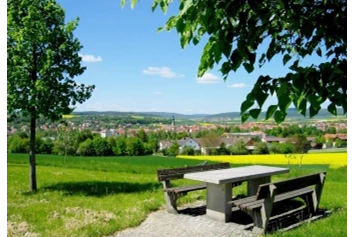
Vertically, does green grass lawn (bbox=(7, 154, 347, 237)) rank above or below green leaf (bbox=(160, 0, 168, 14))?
below

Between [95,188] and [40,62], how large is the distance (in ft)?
15.2

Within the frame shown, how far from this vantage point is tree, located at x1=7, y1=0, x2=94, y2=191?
12.0 meters

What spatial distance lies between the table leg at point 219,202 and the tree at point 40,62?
6143 millimetres

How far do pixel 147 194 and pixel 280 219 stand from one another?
4.53m

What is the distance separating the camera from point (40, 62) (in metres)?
12.5

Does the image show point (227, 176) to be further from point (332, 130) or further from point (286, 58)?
point (332, 130)

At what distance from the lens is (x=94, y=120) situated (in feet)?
362

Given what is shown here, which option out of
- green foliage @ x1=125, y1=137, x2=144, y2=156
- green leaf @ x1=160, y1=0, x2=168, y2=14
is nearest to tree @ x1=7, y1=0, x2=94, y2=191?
green leaf @ x1=160, y1=0, x2=168, y2=14

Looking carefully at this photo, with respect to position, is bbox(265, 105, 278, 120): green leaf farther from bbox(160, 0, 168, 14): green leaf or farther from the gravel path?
the gravel path

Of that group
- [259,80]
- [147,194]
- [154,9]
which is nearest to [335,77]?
[259,80]

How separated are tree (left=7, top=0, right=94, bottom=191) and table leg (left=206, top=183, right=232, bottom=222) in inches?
242

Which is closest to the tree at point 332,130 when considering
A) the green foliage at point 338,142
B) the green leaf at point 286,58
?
the green foliage at point 338,142

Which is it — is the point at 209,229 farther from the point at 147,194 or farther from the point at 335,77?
the point at 335,77

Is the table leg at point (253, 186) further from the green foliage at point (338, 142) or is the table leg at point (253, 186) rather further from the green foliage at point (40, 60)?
the green foliage at point (338, 142)
